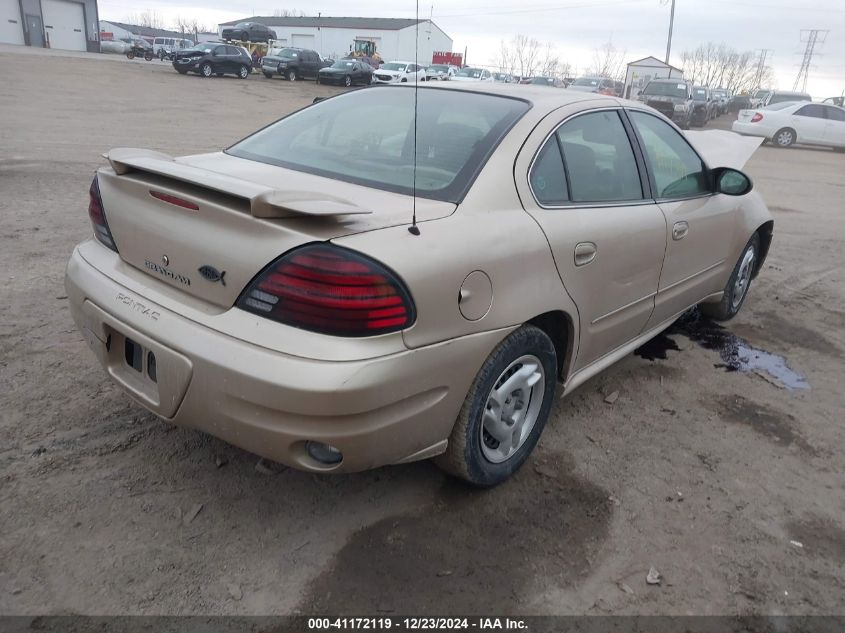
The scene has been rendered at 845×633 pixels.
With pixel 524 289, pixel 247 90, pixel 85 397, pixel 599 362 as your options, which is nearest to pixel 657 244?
pixel 599 362

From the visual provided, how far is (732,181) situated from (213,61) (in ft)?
98.5

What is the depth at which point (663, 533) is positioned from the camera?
2598mm

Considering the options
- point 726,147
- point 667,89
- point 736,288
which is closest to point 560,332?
point 736,288

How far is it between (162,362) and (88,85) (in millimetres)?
22503

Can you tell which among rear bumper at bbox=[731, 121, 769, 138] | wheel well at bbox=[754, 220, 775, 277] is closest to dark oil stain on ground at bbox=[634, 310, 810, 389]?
wheel well at bbox=[754, 220, 775, 277]

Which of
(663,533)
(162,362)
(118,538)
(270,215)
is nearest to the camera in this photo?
(270,215)

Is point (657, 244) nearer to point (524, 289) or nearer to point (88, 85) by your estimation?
point (524, 289)

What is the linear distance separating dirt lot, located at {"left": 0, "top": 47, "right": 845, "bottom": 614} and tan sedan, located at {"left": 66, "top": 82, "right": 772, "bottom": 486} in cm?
34

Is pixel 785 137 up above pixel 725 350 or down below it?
above

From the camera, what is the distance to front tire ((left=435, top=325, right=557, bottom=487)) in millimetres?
2461

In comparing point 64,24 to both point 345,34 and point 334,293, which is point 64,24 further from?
point 334,293

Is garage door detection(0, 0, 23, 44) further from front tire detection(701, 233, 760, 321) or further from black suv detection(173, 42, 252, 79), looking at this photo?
front tire detection(701, 233, 760, 321)

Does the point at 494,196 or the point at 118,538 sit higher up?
the point at 494,196

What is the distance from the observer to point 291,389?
6.47ft
